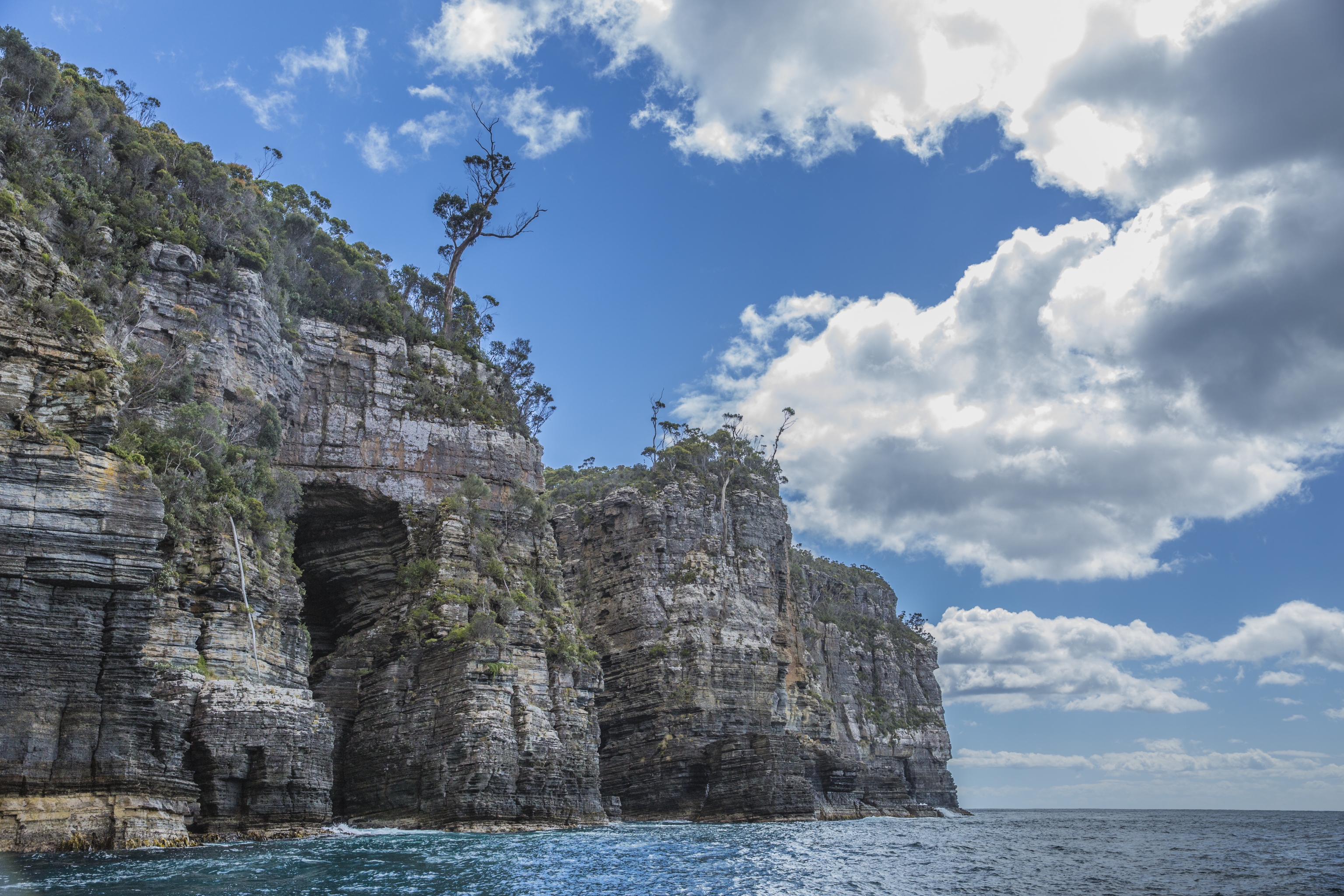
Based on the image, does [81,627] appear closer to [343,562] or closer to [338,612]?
[343,562]

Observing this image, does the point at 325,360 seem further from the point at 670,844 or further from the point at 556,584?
the point at 670,844

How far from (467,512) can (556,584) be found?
617 cm

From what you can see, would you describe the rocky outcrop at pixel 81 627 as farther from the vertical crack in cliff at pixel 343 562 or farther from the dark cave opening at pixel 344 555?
the dark cave opening at pixel 344 555

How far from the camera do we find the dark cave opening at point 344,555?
148ft

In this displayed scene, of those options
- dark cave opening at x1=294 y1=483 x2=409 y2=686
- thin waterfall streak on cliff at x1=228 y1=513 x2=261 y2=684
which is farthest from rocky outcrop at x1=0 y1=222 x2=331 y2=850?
dark cave opening at x1=294 y1=483 x2=409 y2=686

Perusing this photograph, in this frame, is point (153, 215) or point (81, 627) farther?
point (153, 215)

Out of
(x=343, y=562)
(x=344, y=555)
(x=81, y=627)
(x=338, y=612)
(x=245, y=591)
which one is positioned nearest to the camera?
(x=81, y=627)

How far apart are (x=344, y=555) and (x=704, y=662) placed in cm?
2393

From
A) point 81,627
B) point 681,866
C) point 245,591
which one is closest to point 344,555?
point 245,591

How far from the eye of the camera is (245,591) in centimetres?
2997

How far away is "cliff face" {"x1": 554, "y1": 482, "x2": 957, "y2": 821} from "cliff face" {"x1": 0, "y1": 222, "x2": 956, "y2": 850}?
0.19 m

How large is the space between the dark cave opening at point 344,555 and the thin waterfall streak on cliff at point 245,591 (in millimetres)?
13534

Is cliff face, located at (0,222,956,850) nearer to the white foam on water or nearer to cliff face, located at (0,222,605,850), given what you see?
cliff face, located at (0,222,605,850)

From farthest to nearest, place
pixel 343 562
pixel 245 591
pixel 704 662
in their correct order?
pixel 704 662 < pixel 343 562 < pixel 245 591
